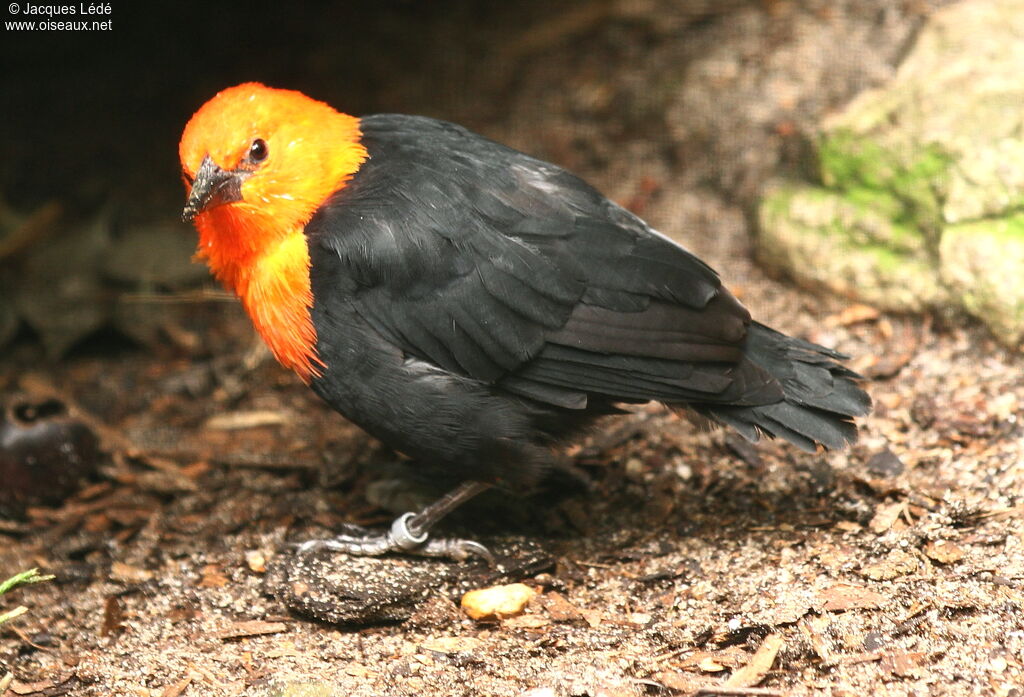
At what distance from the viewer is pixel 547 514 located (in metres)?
4.68

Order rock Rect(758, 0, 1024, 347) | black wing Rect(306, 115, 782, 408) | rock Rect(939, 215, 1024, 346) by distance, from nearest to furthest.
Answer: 1. black wing Rect(306, 115, 782, 408)
2. rock Rect(939, 215, 1024, 346)
3. rock Rect(758, 0, 1024, 347)

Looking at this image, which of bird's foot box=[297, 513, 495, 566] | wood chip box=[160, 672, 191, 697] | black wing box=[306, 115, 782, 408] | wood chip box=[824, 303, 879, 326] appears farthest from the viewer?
wood chip box=[824, 303, 879, 326]

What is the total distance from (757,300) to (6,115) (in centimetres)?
554

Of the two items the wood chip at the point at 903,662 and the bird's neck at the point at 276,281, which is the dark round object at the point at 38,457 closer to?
the bird's neck at the point at 276,281

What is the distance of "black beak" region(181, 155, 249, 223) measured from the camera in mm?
3904

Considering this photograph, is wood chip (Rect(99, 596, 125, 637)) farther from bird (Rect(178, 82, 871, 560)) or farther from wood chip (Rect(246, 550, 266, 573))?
bird (Rect(178, 82, 871, 560))

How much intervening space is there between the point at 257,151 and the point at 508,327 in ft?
3.88

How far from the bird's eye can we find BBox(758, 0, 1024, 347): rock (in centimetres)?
279

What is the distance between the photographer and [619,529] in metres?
4.50

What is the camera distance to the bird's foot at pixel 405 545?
4.32 meters

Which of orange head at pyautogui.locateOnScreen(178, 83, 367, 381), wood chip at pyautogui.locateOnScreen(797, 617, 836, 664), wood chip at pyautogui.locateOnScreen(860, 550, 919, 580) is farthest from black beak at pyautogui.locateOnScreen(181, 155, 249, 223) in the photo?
wood chip at pyautogui.locateOnScreen(860, 550, 919, 580)

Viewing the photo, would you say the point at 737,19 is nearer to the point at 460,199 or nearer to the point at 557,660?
the point at 460,199

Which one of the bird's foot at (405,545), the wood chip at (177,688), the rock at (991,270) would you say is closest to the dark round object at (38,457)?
the bird's foot at (405,545)

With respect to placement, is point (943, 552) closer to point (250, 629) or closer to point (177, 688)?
point (250, 629)
